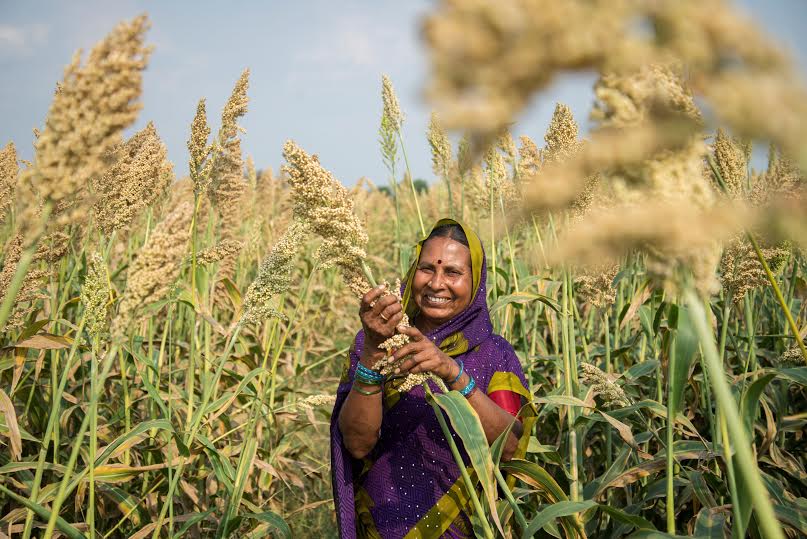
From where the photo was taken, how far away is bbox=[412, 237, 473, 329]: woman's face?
2.59 m

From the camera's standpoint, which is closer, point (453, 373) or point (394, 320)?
point (394, 320)

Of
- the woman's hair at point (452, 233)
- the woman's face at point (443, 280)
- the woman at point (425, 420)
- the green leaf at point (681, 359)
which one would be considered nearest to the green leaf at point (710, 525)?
the green leaf at point (681, 359)

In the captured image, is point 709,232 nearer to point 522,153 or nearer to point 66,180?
point 66,180

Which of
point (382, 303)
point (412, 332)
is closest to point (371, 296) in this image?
point (382, 303)

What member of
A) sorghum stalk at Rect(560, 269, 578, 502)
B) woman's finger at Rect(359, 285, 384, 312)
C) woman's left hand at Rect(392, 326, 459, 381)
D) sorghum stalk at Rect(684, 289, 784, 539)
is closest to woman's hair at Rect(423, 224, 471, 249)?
sorghum stalk at Rect(560, 269, 578, 502)

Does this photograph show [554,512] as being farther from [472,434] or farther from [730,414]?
[730,414]

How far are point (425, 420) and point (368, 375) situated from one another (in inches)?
23.6

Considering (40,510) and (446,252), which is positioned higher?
(446,252)

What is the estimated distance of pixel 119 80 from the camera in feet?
3.49

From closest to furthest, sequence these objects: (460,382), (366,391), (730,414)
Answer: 1. (730,414)
2. (460,382)
3. (366,391)

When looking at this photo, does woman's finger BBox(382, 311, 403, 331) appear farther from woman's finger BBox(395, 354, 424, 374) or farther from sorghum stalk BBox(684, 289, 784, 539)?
sorghum stalk BBox(684, 289, 784, 539)

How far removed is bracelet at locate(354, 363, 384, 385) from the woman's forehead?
0.73m

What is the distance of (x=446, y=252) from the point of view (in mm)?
2619

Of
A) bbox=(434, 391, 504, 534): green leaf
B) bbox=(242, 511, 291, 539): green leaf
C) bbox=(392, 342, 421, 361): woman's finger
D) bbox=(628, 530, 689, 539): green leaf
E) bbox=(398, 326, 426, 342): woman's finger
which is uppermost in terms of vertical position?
bbox=(398, 326, 426, 342): woman's finger
